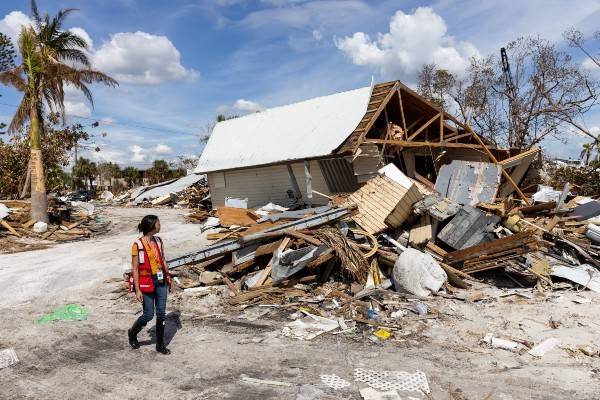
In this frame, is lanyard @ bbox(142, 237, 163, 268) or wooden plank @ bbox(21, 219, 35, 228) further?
wooden plank @ bbox(21, 219, 35, 228)

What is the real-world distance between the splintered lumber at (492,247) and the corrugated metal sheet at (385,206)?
1520mm

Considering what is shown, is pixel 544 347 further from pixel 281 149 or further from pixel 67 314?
pixel 281 149

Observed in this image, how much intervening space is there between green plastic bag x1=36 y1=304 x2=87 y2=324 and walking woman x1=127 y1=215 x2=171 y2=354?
6.87 feet

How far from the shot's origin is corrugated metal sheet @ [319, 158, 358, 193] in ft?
48.0

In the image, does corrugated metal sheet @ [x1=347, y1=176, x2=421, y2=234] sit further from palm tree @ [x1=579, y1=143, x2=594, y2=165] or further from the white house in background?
palm tree @ [x1=579, y1=143, x2=594, y2=165]

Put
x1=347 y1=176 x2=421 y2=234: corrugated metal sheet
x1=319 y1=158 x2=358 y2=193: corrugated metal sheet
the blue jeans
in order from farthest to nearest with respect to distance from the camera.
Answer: x1=319 y1=158 x2=358 y2=193: corrugated metal sheet
x1=347 y1=176 x2=421 y2=234: corrugated metal sheet
the blue jeans

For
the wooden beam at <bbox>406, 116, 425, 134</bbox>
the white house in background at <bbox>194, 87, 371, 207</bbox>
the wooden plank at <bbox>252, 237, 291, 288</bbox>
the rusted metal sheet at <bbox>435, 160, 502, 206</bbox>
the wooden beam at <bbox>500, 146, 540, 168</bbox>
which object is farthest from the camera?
the wooden beam at <bbox>406, 116, 425, 134</bbox>

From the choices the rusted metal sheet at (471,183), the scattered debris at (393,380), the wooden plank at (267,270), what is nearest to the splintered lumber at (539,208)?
the rusted metal sheet at (471,183)

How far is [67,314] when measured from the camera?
22.4 ft

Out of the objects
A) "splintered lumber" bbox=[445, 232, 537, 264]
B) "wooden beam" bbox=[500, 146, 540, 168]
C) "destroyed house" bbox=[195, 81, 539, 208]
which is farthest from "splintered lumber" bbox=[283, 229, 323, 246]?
"wooden beam" bbox=[500, 146, 540, 168]

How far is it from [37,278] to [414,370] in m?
7.84

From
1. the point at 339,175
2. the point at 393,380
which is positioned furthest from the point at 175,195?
the point at 393,380

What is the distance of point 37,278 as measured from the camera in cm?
895

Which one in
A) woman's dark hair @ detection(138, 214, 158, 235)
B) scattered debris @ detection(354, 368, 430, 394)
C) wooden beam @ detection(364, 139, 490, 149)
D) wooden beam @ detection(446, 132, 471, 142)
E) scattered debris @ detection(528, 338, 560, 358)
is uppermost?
wooden beam @ detection(446, 132, 471, 142)
